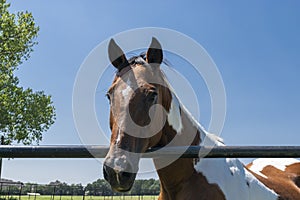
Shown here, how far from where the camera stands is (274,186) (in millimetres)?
3607

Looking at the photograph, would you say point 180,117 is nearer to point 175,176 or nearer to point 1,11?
point 175,176

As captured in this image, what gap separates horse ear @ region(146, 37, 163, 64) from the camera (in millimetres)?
2740

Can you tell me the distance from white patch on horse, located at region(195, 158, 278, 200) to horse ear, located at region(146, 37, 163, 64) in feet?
3.01

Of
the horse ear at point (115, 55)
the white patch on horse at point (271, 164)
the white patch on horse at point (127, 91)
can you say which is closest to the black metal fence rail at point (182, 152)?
the white patch on horse at point (127, 91)

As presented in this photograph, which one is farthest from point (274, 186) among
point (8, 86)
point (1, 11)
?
point (1, 11)

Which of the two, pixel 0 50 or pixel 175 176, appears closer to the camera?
pixel 175 176

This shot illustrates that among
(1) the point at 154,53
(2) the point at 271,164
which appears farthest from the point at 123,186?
(2) the point at 271,164

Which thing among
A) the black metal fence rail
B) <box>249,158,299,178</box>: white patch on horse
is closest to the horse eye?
the black metal fence rail

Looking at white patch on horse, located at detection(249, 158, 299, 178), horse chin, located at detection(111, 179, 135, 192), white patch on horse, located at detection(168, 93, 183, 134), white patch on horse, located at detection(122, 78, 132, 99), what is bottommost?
horse chin, located at detection(111, 179, 135, 192)

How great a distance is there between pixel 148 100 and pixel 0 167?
108cm

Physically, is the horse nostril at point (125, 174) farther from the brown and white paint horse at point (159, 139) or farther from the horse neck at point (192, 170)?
the horse neck at point (192, 170)

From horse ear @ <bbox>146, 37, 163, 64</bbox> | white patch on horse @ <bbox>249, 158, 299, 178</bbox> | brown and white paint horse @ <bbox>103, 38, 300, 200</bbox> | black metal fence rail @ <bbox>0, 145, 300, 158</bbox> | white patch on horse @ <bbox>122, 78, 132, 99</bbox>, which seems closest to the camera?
black metal fence rail @ <bbox>0, 145, 300, 158</bbox>

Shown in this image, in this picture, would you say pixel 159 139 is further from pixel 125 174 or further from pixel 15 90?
pixel 15 90

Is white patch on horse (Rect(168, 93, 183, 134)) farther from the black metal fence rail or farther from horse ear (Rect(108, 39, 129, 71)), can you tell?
the black metal fence rail
